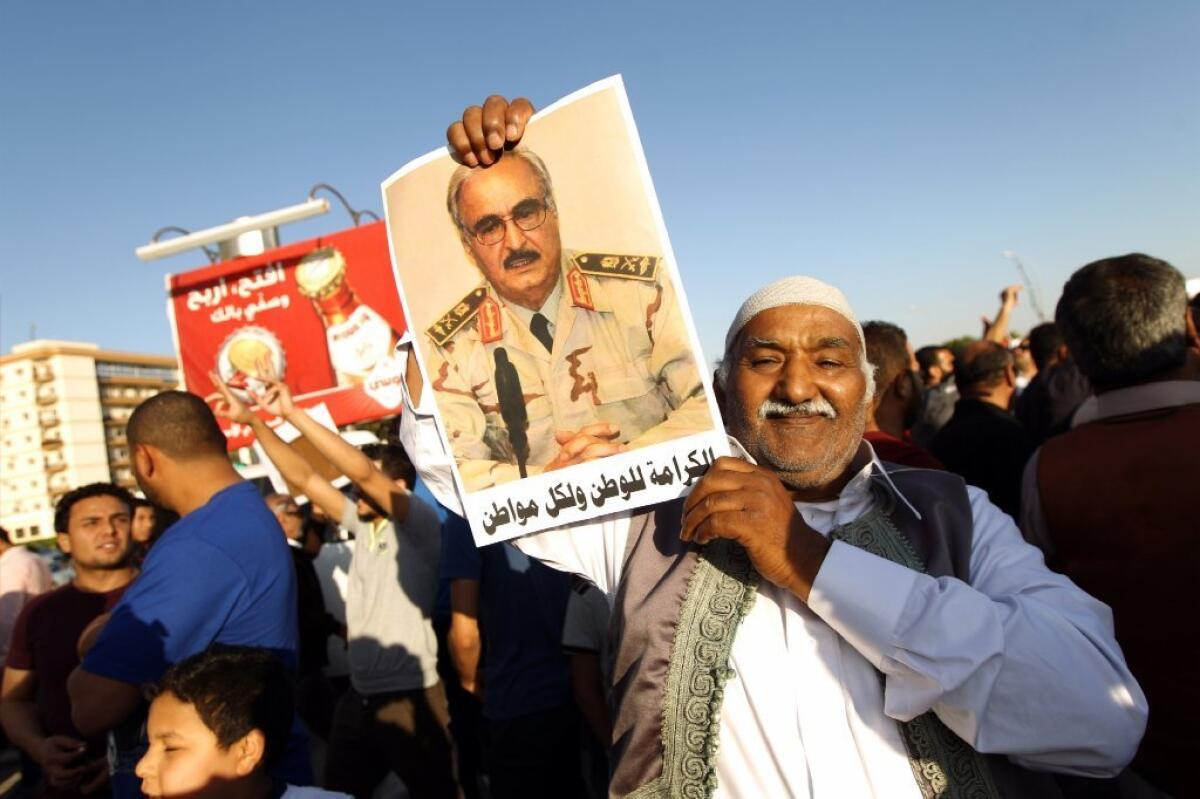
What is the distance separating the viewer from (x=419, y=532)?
3.96 metres

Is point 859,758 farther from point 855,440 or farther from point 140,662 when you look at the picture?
point 140,662

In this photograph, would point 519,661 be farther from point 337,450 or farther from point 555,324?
point 555,324

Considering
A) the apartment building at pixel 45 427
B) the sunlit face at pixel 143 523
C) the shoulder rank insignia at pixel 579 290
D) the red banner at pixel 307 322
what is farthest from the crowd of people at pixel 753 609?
the apartment building at pixel 45 427

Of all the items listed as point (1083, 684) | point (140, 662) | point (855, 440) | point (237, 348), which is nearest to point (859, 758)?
point (1083, 684)

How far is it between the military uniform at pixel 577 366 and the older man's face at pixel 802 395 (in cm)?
21

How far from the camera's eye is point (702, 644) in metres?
1.54

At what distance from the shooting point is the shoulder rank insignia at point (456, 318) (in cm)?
175

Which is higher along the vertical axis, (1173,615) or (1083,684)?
(1083,684)

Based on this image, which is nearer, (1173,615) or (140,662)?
(1173,615)

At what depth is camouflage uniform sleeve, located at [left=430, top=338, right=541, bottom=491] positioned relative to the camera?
175 cm

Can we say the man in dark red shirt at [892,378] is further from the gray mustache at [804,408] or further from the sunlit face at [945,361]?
the sunlit face at [945,361]

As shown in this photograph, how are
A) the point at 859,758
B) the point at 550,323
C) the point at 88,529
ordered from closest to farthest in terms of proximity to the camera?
the point at 859,758 < the point at 550,323 < the point at 88,529

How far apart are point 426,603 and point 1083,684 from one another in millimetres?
3280

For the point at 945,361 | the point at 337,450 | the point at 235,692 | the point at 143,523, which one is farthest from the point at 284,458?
the point at 945,361
